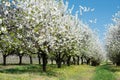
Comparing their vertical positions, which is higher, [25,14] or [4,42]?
[25,14]

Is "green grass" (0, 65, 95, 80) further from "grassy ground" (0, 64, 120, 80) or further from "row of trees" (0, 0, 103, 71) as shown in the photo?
"row of trees" (0, 0, 103, 71)

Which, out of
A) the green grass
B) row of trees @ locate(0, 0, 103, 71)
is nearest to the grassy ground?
the green grass

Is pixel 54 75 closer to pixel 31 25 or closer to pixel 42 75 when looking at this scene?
pixel 42 75

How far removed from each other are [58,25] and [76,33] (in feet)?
58.0

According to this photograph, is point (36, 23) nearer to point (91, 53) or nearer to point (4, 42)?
point (4, 42)

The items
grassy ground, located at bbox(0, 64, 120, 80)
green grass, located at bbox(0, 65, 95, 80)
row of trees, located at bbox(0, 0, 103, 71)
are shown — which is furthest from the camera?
grassy ground, located at bbox(0, 64, 120, 80)

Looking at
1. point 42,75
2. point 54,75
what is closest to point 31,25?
point 42,75

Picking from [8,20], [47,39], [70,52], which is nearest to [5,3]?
[8,20]

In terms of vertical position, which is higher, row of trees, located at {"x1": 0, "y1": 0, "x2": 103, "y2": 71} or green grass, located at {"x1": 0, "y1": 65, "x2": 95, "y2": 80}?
row of trees, located at {"x1": 0, "y1": 0, "x2": 103, "y2": 71}

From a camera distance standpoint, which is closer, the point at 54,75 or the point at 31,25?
the point at 31,25

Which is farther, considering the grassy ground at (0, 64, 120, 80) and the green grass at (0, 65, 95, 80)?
the grassy ground at (0, 64, 120, 80)

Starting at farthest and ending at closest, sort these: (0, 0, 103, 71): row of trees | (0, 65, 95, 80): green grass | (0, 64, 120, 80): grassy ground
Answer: (0, 64, 120, 80): grassy ground < (0, 65, 95, 80): green grass < (0, 0, 103, 71): row of trees

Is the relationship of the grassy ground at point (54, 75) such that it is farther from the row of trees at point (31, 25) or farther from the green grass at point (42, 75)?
the row of trees at point (31, 25)

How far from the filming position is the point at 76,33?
60.2m
